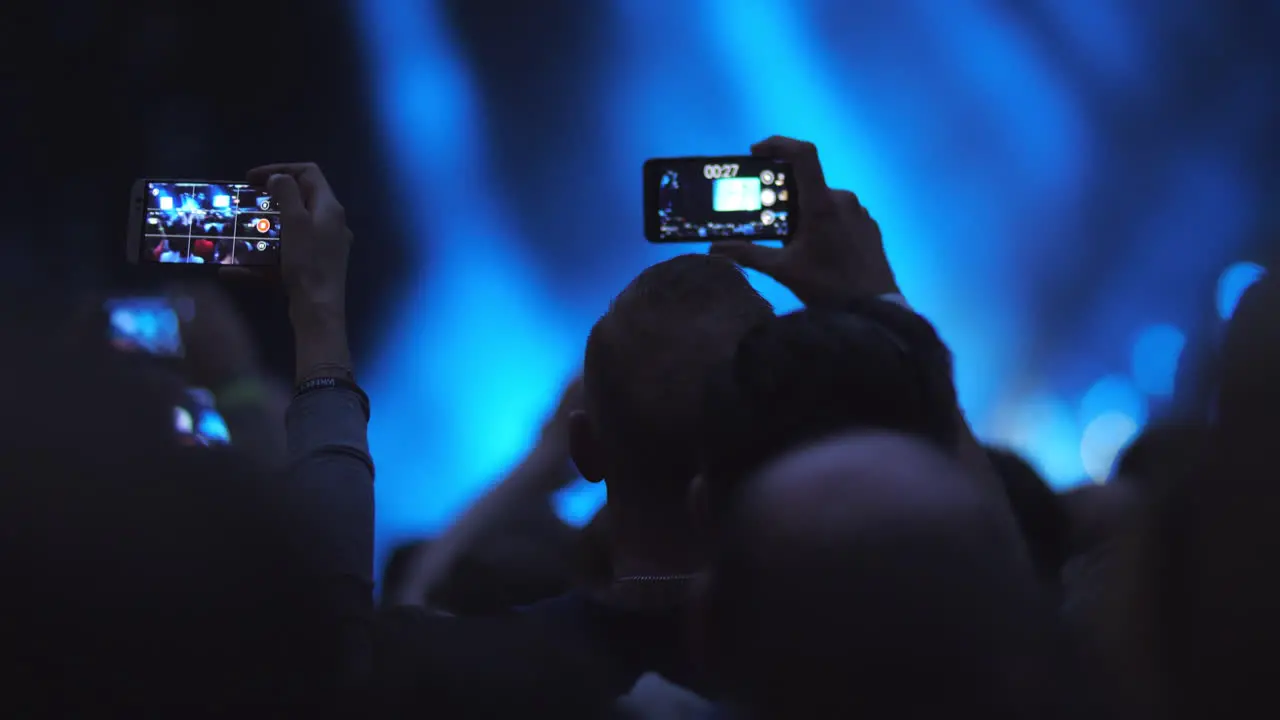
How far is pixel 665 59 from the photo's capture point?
2.22 m

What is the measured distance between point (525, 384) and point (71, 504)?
5.82 ft

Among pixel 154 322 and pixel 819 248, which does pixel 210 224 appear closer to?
pixel 154 322

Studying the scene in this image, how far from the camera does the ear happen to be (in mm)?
987

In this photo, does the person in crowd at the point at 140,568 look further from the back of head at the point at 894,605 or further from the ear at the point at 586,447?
the ear at the point at 586,447

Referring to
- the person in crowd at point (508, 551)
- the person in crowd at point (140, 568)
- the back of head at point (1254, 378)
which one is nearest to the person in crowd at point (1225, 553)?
the back of head at point (1254, 378)

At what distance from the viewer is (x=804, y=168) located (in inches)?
46.0

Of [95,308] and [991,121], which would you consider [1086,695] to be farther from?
[991,121]

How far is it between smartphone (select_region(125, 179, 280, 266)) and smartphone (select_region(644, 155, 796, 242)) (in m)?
0.51

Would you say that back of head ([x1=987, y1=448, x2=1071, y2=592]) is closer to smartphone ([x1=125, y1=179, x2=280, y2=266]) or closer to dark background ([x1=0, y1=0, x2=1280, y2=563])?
smartphone ([x1=125, y1=179, x2=280, y2=266])

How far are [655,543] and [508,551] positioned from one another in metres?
0.52

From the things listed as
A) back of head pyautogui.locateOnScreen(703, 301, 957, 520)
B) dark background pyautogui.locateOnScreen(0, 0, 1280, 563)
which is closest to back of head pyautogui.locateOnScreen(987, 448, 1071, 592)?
back of head pyautogui.locateOnScreen(703, 301, 957, 520)

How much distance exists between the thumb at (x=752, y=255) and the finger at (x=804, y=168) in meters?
0.07

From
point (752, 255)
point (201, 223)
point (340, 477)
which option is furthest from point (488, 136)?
point (340, 477)

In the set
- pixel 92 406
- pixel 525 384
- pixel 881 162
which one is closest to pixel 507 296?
pixel 525 384
